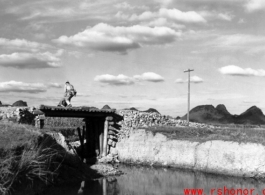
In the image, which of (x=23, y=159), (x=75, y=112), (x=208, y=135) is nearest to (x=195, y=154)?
(x=208, y=135)

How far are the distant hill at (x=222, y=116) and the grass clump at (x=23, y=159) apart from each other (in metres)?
50.1

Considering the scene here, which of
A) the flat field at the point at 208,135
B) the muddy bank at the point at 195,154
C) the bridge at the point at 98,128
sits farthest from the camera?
the bridge at the point at 98,128

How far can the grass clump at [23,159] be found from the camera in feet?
51.1

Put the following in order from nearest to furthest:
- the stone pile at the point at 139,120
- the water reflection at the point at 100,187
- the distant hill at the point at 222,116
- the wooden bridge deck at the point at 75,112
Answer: the water reflection at the point at 100,187 → the wooden bridge deck at the point at 75,112 → the stone pile at the point at 139,120 → the distant hill at the point at 222,116

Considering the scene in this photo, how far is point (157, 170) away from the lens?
91.4 ft

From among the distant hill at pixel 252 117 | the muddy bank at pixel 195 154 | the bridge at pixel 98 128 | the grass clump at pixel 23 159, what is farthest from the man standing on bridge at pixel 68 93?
the distant hill at pixel 252 117

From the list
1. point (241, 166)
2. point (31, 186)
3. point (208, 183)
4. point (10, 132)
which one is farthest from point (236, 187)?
point (10, 132)

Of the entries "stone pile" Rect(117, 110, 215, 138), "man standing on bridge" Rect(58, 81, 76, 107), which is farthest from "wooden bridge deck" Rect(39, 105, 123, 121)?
"man standing on bridge" Rect(58, 81, 76, 107)

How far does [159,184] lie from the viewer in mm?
22578

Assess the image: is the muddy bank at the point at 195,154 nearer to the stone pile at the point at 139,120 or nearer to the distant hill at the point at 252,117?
the stone pile at the point at 139,120

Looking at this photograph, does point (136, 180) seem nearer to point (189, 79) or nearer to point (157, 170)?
point (157, 170)

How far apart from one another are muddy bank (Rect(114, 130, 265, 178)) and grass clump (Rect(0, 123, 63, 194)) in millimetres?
11751

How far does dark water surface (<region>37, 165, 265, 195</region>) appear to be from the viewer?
20.0m

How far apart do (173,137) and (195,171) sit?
3947 mm
